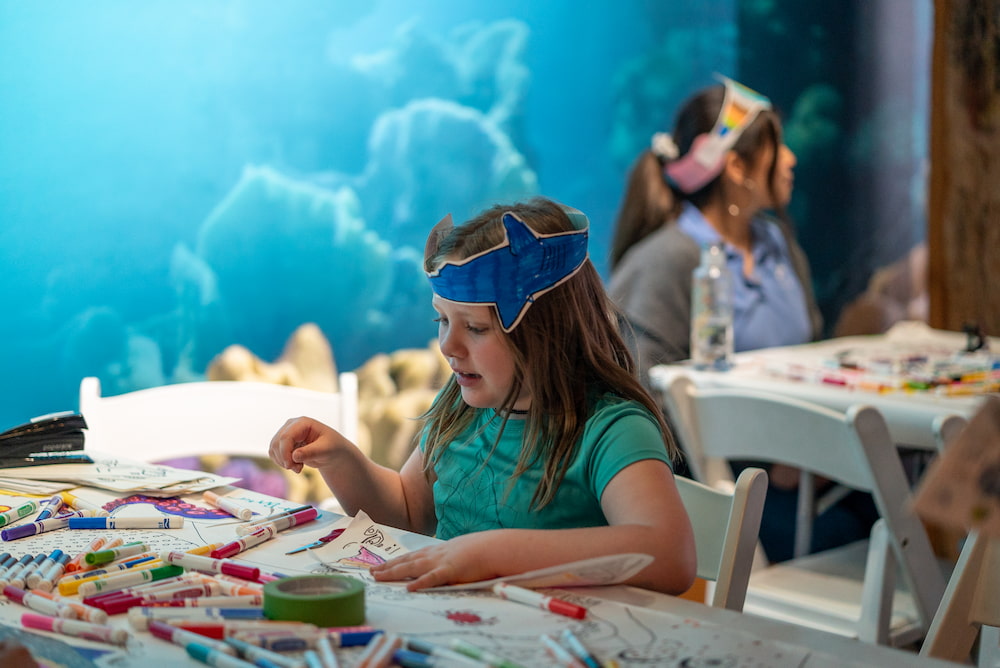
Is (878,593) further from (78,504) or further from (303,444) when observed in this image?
(78,504)

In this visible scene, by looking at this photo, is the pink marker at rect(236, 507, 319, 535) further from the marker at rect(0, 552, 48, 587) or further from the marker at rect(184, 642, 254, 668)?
the marker at rect(184, 642, 254, 668)

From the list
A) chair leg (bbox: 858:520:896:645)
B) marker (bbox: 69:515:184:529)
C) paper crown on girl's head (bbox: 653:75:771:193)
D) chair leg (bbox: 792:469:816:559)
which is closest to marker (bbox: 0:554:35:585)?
→ marker (bbox: 69:515:184:529)

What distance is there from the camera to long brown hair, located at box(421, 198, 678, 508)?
A: 1244 mm

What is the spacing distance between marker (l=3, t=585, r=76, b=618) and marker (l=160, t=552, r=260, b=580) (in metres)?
0.13

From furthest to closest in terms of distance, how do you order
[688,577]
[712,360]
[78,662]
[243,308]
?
[712,360]
[243,308]
[688,577]
[78,662]

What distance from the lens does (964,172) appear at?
12.4ft

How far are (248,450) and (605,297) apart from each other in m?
0.81

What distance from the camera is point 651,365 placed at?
2.91 metres

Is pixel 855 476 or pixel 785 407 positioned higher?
pixel 785 407

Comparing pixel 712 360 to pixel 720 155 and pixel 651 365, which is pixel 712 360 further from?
pixel 720 155

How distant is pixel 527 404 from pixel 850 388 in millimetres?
1188

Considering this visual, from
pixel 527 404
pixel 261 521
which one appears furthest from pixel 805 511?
pixel 261 521

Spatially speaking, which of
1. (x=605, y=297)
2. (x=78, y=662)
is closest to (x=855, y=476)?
(x=605, y=297)

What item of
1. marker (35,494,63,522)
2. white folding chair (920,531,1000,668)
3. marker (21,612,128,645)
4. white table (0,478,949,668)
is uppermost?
marker (35,494,63,522)
